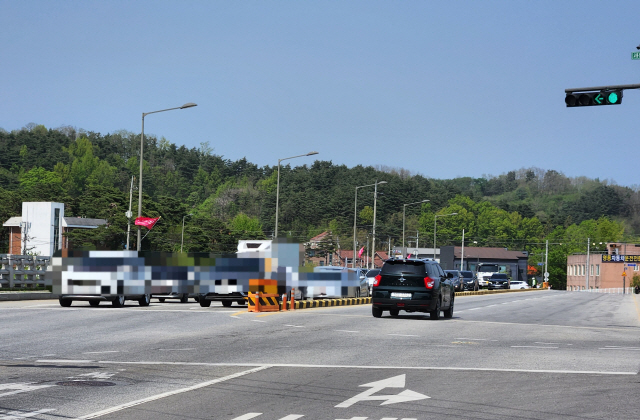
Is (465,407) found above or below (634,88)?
below

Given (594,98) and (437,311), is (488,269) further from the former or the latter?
(594,98)

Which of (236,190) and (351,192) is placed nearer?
(351,192)

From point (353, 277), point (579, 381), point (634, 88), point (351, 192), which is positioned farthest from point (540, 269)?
point (579, 381)

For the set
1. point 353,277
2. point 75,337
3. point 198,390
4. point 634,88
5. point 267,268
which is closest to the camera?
point 198,390

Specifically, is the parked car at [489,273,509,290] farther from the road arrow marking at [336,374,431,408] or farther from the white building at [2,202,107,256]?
the road arrow marking at [336,374,431,408]

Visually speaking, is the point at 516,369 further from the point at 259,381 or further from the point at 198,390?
the point at 198,390

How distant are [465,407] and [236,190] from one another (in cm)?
17072

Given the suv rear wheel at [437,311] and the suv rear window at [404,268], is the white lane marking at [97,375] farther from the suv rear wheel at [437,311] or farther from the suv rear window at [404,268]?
the suv rear wheel at [437,311]

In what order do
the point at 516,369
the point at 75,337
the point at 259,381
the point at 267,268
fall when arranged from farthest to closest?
the point at 267,268 < the point at 75,337 < the point at 516,369 < the point at 259,381

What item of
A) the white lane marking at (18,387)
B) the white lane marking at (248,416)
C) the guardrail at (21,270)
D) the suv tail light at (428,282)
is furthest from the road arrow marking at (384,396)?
the guardrail at (21,270)

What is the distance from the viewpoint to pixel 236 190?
179m

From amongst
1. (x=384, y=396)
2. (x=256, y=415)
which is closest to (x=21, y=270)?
(x=384, y=396)

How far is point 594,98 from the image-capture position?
2323 cm

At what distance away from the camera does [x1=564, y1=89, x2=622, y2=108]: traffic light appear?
23141mm
